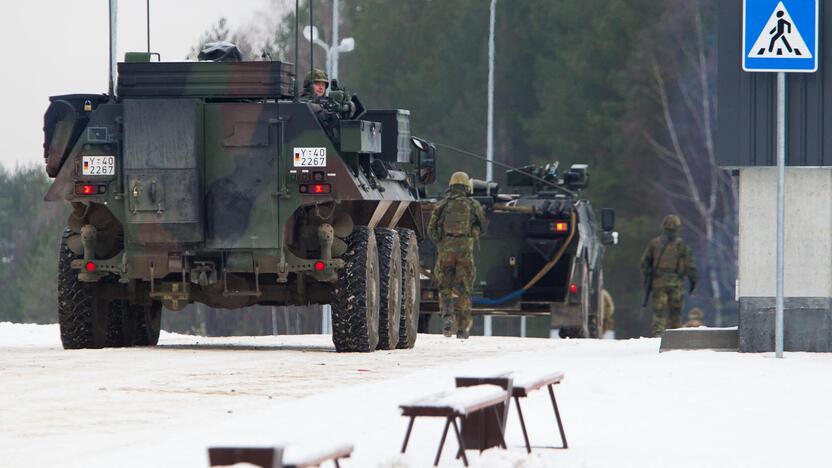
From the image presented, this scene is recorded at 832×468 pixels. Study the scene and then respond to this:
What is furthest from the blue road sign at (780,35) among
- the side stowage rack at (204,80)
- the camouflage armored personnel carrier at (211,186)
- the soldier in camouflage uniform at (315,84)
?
the soldier in camouflage uniform at (315,84)

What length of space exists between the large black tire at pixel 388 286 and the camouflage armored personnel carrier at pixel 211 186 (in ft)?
1.36

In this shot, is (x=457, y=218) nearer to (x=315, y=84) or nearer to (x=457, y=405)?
(x=315, y=84)

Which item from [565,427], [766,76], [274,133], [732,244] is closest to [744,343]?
[766,76]

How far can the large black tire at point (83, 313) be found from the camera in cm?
2009

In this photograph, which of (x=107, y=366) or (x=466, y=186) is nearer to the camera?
(x=107, y=366)

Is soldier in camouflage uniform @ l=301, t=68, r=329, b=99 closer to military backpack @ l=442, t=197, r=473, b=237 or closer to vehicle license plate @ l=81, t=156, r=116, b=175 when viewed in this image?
vehicle license plate @ l=81, t=156, r=116, b=175

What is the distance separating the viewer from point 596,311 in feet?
101

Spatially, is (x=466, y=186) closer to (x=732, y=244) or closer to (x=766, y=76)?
(x=766, y=76)

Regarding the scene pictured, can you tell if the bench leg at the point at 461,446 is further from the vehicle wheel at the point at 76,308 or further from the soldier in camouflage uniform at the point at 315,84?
the soldier in camouflage uniform at the point at 315,84

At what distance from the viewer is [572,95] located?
61500 mm

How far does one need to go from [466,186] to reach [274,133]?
5.45 meters

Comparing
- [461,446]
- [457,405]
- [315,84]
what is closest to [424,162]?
[315,84]

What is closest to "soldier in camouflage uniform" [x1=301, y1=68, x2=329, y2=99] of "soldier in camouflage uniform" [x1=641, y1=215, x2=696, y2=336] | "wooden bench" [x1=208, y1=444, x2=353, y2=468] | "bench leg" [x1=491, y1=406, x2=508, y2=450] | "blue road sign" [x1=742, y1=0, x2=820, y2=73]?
"blue road sign" [x1=742, y1=0, x2=820, y2=73]

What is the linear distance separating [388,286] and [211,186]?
2093mm
